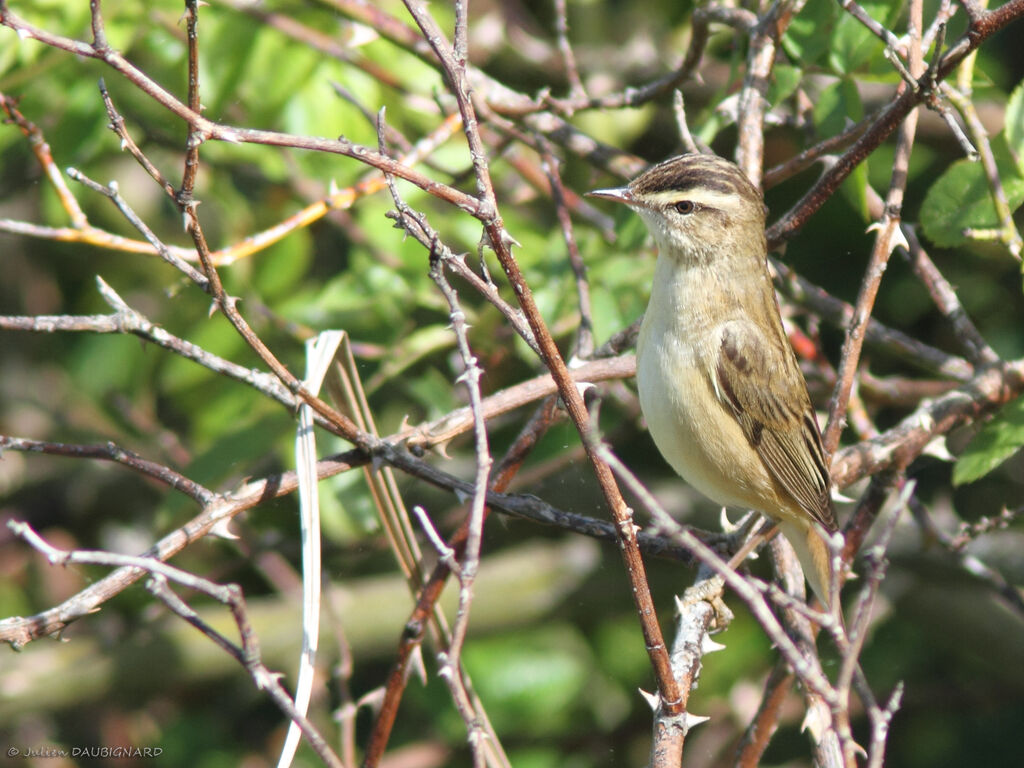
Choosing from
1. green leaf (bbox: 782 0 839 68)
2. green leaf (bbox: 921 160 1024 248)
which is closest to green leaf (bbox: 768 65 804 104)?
green leaf (bbox: 782 0 839 68)

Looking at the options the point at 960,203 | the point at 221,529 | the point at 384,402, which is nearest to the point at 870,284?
the point at 960,203

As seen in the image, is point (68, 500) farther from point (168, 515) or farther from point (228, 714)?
point (168, 515)

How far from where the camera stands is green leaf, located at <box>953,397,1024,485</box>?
280 cm

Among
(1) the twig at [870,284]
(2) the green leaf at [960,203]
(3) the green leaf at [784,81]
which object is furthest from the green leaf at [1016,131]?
(3) the green leaf at [784,81]

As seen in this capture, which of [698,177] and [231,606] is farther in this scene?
[698,177]

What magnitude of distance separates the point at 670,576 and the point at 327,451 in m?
1.67

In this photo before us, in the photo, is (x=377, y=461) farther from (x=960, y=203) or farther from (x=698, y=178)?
(x=960, y=203)

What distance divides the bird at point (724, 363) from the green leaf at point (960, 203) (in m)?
0.48

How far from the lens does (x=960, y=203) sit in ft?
9.64

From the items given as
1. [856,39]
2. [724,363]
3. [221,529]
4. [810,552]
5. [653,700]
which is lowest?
[653,700]

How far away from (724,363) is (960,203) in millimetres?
796

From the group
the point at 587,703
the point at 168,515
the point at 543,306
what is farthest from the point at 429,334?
the point at 587,703

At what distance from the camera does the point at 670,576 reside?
4586 mm

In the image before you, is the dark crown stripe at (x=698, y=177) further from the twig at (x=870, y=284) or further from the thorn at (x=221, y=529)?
the thorn at (x=221, y=529)
